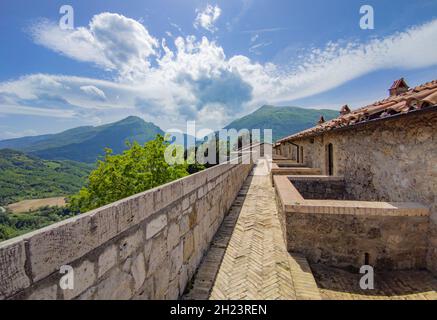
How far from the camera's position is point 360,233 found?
399 centimetres

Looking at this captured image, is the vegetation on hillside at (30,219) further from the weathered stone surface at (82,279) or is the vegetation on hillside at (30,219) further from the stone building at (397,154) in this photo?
the weathered stone surface at (82,279)

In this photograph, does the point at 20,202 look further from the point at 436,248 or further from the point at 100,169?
the point at 436,248

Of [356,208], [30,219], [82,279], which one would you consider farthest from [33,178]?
[356,208]

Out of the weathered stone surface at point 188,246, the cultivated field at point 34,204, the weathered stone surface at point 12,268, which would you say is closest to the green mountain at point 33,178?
the cultivated field at point 34,204

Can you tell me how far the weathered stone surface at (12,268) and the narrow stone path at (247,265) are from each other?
233cm

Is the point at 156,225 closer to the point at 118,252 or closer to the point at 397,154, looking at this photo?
the point at 118,252

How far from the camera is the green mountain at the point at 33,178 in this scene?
105 meters

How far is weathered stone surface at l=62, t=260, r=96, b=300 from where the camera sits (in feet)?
4.66

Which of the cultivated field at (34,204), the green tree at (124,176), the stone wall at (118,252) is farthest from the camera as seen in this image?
the cultivated field at (34,204)

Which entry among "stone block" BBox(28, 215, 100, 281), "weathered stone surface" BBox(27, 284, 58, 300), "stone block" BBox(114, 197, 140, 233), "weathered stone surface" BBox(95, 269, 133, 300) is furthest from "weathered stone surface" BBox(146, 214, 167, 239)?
"weathered stone surface" BBox(27, 284, 58, 300)

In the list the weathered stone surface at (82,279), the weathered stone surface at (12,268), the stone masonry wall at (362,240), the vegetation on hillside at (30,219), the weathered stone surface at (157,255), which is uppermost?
the weathered stone surface at (12,268)

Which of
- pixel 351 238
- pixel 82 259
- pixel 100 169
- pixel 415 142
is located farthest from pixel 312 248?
pixel 100 169

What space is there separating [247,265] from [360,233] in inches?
82.8

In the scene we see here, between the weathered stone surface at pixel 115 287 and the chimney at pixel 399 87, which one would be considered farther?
the chimney at pixel 399 87
